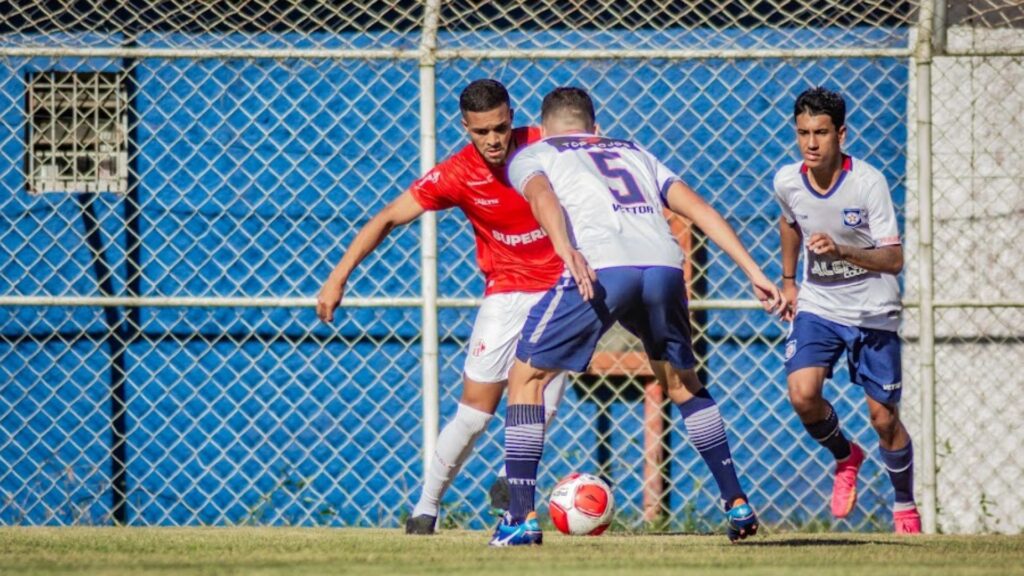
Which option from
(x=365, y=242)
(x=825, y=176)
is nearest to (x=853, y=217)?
(x=825, y=176)

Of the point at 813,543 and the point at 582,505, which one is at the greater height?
the point at 582,505

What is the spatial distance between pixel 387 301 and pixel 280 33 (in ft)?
6.19

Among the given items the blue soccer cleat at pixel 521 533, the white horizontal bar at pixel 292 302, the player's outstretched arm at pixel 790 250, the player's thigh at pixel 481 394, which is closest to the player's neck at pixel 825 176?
the player's outstretched arm at pixel 790 250

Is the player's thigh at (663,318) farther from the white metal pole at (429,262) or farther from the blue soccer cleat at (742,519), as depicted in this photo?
the white metal pole at (429,262)

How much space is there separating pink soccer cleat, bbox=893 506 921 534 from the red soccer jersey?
74.5 inches

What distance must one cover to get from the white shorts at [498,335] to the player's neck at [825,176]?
4.16 feet

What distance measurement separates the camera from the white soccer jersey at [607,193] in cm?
517

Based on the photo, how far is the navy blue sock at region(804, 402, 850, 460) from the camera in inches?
250

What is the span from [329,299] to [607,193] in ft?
3.83

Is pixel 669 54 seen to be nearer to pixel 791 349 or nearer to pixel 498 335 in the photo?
pixel 791 349

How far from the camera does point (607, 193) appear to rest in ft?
17.3

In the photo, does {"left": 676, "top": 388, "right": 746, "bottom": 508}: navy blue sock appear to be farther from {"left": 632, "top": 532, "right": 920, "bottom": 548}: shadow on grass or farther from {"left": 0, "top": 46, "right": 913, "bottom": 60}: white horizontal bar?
{"left": 0, "top": 46, "right": 913, "bottom": 60}: white horizontal bar

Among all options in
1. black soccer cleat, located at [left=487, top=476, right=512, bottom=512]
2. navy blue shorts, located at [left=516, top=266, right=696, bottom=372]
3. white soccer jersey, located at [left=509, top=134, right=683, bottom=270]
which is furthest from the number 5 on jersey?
black soccer cleat, located at [left=487, top=476, right=512, bottom=512]

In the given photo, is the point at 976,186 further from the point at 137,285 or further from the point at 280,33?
the point at 137,285
